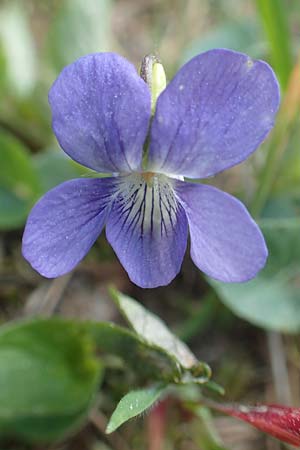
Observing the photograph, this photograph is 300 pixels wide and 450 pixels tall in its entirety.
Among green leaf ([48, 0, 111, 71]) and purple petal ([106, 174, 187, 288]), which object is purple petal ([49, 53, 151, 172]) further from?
green leaf ([48, 0, 111, 71])

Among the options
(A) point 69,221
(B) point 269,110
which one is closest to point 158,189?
(A) point 69,221

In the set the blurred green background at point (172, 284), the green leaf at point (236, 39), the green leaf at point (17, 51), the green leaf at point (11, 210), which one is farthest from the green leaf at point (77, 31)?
the green leaf at point (11, 210)

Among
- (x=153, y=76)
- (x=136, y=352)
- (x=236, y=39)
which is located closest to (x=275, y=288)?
(x=136, y=352)

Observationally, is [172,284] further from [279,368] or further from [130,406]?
[130,406]

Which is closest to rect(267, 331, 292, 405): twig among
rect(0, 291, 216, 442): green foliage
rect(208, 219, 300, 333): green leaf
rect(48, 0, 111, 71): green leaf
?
rect(208, 219, 300, 333): green leaf

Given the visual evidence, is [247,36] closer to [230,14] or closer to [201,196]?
[230,14]

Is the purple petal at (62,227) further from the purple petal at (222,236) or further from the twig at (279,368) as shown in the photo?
the twig at (279,368)
